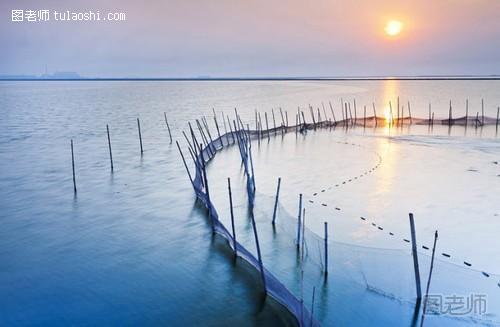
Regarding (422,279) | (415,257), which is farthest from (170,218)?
(415,257)

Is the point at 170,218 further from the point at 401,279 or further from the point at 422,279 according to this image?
the point at 422,279

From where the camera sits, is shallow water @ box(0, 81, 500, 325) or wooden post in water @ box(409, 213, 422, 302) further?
shallow water @ box(0, 81, 500, 325)

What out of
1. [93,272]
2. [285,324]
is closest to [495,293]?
[285,324]

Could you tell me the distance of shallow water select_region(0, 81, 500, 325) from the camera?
7.17 metres

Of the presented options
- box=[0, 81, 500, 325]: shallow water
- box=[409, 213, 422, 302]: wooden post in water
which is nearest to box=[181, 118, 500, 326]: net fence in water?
box=[409, 213, 422, 302]: wooden post in water

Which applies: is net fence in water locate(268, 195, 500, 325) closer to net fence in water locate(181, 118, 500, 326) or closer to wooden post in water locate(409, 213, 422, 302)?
net fence in water locate(181, 118, 500, 326)

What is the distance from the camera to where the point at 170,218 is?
11.2 meters

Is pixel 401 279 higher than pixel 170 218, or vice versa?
pixel 401 279

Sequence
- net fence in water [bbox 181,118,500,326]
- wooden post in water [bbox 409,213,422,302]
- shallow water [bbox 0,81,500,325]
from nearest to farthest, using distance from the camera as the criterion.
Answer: wooden post in water [bbox 409,213,422,302] < net fence in water [bbox 181,118,500,326] < shallow water [bbox 0,81,500,325]

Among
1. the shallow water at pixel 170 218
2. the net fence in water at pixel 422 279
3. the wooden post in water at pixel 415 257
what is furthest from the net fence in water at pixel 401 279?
the shallow water at pixel 170 218

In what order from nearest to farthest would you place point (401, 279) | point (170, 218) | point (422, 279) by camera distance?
point (422, 279) < point (401, 279) < point (170, 218)

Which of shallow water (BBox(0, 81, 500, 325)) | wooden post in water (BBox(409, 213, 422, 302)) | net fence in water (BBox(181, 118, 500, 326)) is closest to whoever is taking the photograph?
wooden post in water (BBox(409, 213, 422, 302))

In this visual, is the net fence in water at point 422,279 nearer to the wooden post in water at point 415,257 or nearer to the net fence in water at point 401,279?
the net fence in water at point 401,279

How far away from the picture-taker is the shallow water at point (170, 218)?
717 centimetres
